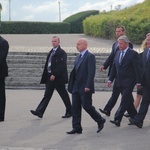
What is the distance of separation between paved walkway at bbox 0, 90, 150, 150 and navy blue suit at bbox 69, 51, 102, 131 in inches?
13.3

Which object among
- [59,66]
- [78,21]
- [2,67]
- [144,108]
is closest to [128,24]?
[59,66]

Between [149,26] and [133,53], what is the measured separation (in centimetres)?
1148

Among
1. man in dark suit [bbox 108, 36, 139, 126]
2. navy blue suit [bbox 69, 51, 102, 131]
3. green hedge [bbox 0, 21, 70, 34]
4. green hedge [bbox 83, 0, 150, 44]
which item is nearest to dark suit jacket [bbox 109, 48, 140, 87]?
man in dark suit [bbox 108, 36, 139, 126]

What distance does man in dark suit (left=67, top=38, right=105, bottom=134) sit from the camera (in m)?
7.71

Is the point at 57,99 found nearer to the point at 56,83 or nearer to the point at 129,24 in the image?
the point at 56,83

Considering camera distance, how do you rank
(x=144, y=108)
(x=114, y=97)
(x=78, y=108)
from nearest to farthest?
(x=78, y=108) < (x=144, y=108) < (x=114, y=97)

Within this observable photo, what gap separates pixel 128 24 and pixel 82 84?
1320 centimetres

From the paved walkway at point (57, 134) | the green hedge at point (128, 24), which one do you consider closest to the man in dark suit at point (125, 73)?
the paved walkway at point (57, 134)

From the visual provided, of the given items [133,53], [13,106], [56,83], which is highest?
[133,53]

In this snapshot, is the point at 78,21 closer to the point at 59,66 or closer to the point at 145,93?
the point at 59,66

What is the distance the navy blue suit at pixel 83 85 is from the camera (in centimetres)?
771

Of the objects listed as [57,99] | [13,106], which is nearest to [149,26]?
[57,99]

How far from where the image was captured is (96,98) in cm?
1183

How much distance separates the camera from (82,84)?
7797 millimetres
